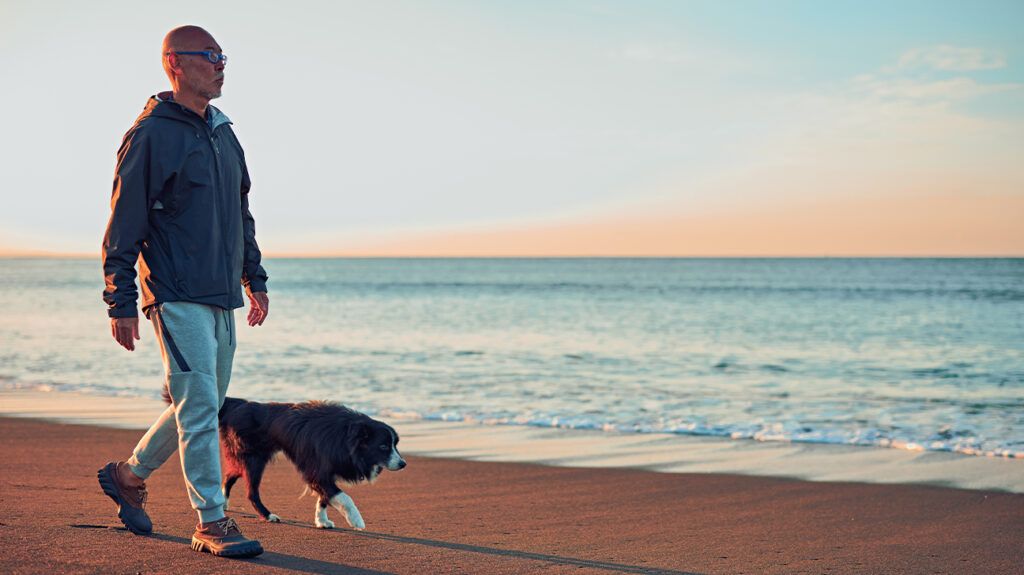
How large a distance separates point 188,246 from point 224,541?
1.17 metres

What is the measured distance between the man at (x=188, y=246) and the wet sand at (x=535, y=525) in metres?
0.46

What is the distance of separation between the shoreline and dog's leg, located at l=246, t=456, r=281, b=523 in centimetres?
266

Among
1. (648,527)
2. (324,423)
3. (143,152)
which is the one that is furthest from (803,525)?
(143,152)

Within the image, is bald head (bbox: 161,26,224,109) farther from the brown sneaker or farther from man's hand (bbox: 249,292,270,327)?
the brown sneaker

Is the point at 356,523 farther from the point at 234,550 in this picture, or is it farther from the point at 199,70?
the point at 199,70

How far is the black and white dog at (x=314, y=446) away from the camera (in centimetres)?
480

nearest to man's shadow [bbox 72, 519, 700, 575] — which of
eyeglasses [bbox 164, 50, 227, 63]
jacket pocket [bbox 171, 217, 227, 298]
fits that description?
jacket pocket [bbox 171, 217, 227, 298]

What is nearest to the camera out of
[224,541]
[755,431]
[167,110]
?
[167,110]

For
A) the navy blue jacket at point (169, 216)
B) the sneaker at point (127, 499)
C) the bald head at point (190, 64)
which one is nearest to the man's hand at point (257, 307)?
the navy blue jacket at point (169, 216)

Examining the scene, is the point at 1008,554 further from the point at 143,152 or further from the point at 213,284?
the point at 143,152

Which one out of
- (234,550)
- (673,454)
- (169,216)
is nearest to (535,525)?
(234,550)

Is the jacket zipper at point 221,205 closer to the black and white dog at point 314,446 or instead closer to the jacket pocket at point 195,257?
the jacket pocket at point 195,257

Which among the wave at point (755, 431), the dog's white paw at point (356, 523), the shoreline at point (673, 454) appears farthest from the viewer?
the wave at point (755, 431)

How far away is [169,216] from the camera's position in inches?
139
